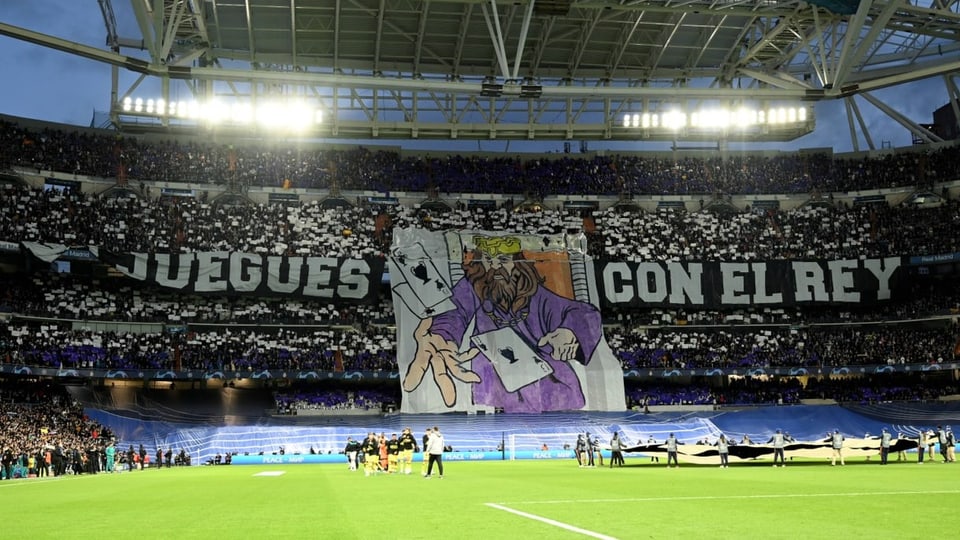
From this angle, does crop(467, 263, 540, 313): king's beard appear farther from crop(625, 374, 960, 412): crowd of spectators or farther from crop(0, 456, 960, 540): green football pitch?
crop(0, 456, 960, 540): green football pitch

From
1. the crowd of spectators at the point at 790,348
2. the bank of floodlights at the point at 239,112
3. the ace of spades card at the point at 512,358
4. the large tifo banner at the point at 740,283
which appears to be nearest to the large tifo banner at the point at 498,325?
the ace of spades card at the point at 512,358

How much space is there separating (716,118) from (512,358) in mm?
23921

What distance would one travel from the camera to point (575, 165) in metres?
73.1

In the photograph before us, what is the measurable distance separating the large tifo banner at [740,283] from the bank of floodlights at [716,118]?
33.4 feet

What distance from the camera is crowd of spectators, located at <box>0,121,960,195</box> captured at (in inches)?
2571

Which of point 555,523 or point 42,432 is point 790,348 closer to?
point 42,432

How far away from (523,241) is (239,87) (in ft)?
76.5

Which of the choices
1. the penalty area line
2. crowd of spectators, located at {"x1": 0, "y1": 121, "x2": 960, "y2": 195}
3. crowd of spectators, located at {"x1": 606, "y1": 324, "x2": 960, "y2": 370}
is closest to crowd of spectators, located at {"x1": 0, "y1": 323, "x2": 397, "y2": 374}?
crowd of spectators, located at {"x1": 0, "y1": 121, "x2": 960, "y2": 195}

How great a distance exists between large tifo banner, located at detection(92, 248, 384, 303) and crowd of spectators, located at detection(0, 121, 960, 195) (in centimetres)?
925

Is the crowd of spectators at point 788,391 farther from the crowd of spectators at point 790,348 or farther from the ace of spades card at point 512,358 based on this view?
the ace of spades card at point 512,358

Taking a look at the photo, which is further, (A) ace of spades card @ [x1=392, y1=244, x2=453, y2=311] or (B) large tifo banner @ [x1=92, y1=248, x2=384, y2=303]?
(A) ace of spades card @ [x1=392, y1=244, x2=453, y2=311]

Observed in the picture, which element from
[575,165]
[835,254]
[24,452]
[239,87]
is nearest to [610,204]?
[575,165]

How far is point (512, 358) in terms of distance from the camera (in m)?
56.5

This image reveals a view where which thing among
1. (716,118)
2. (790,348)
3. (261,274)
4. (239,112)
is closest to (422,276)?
(261,274)
